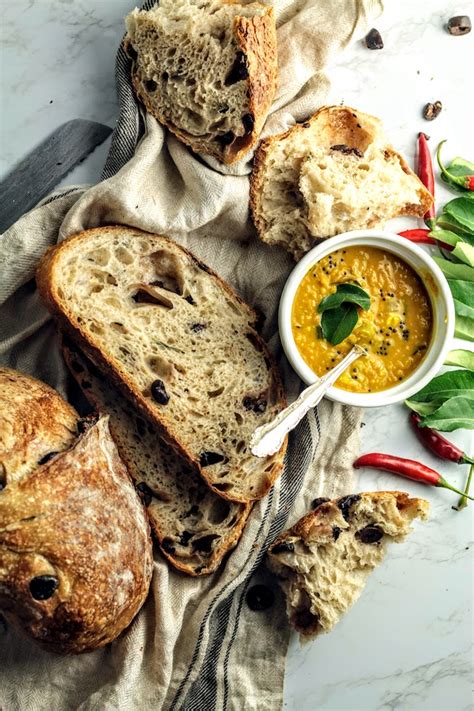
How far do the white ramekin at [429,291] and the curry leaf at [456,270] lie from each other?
290 millimetres

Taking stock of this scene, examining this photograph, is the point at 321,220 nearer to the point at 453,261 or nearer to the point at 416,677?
the point at 453,261

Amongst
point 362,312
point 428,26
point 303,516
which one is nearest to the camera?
point 362,312

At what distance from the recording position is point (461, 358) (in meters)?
3.66

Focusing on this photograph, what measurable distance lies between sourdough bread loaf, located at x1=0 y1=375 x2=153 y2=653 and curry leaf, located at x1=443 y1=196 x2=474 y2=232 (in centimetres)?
195

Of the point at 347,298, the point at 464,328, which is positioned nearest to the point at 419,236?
the point at 464,328

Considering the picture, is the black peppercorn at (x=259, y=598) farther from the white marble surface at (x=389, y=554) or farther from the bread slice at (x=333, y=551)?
the white marble surface at (x=389, y=554)

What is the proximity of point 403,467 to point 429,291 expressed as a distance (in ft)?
2.76

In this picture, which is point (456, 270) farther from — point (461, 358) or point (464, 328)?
point (461, 358)

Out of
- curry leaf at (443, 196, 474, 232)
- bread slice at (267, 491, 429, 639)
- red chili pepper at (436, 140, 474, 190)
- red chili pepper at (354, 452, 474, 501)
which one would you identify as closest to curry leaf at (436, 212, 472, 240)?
curry leaf at (443, 196, 474, 232)

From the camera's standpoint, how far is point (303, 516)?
3555 millimetres

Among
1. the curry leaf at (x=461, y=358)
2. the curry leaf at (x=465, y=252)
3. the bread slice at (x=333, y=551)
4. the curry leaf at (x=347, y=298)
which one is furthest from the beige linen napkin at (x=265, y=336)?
the curry leaf at (x=465, y=252)

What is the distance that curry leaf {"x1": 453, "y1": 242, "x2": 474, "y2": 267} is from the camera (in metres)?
3.60

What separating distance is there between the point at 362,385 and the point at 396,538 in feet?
2.31

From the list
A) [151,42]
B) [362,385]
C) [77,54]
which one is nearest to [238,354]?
[362,385]
